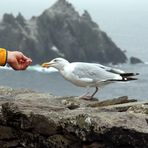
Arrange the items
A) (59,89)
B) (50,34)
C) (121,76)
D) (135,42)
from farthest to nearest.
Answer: (135,42) → (50,34) → (59,89) → (121,76)

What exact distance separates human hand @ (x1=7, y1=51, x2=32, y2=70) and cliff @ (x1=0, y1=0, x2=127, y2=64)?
82.1 metres

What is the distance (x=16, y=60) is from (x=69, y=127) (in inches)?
62.7

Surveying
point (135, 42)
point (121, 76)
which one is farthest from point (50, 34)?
point (121, 76)

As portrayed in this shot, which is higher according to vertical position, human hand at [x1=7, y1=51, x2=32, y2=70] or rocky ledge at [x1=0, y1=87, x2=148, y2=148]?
human hand at [x1=7, y1=51, x2=32, y2=70]

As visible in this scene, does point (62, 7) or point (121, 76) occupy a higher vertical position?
point (62, 7)

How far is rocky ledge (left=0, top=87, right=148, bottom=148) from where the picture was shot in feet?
17.1

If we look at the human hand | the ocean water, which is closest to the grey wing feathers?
the human hand

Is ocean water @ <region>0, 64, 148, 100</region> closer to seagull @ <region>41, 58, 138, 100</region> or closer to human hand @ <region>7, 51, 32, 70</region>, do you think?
seagull @ <region>41, 58, 138, 100</region>

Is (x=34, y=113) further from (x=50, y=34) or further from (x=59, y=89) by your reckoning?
(x=50, y=34)

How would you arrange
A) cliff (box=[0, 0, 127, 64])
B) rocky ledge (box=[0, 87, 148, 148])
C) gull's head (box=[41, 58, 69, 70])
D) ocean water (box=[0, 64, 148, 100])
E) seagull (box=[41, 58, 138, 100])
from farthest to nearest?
cliff (box=[0, 0, 127, 64]), ocean water (box=[0, 64, 148, 100]), gull's head (box=[41, 58, 69, 70]), seagull (box=[41, 58, 138, 100]), rocky ledge (box=[0, 87, 148, 148])

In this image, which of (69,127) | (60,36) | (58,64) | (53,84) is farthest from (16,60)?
(60,36)

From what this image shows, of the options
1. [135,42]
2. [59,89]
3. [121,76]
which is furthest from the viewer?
[135,42]

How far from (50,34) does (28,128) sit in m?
87.0

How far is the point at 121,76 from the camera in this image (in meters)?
8.30
